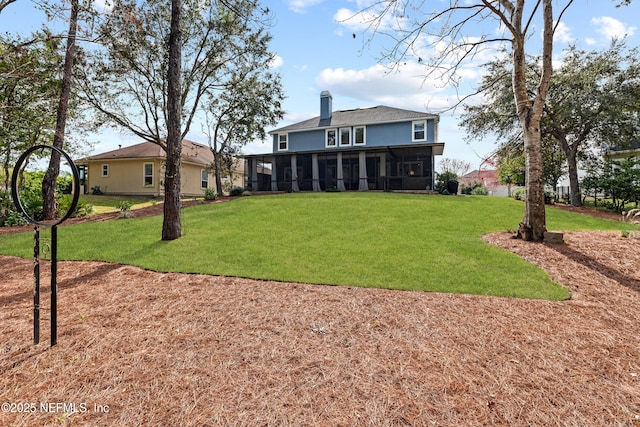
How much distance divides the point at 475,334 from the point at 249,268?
154 inches

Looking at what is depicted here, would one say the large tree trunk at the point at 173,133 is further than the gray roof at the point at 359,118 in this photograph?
No

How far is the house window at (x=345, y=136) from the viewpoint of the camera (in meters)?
23.6

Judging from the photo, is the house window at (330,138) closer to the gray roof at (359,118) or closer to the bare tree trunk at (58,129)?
the gray roof at (359,118)

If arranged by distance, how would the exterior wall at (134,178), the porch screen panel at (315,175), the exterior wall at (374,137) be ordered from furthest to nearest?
1. the exterior wall at (134,178)
2. the porch screen panel at (315,175)
3. the exterior wall at (374,137)

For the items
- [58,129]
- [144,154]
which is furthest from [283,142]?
[58,129]

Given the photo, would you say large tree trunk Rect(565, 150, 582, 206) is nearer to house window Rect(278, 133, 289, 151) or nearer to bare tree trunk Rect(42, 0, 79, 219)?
house window Rect(278, 133, 289, 151)

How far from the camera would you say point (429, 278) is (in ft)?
16.6

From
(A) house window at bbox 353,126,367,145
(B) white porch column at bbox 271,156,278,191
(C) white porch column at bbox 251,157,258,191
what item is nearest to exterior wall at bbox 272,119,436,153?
(A) house window at bbox 353,126,367,145

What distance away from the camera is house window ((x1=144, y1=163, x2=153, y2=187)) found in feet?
75.8

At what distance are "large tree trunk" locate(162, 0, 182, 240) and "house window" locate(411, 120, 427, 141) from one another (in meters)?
17.3

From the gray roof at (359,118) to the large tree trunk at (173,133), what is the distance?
16.7 metres

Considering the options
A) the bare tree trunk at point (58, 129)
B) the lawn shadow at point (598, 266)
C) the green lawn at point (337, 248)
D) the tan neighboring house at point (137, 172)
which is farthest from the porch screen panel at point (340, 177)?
the lawn shadow at point (598, 266)

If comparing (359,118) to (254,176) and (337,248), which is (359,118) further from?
(337,248)

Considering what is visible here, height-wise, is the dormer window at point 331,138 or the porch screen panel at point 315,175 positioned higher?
the dormer window at point 331,138
